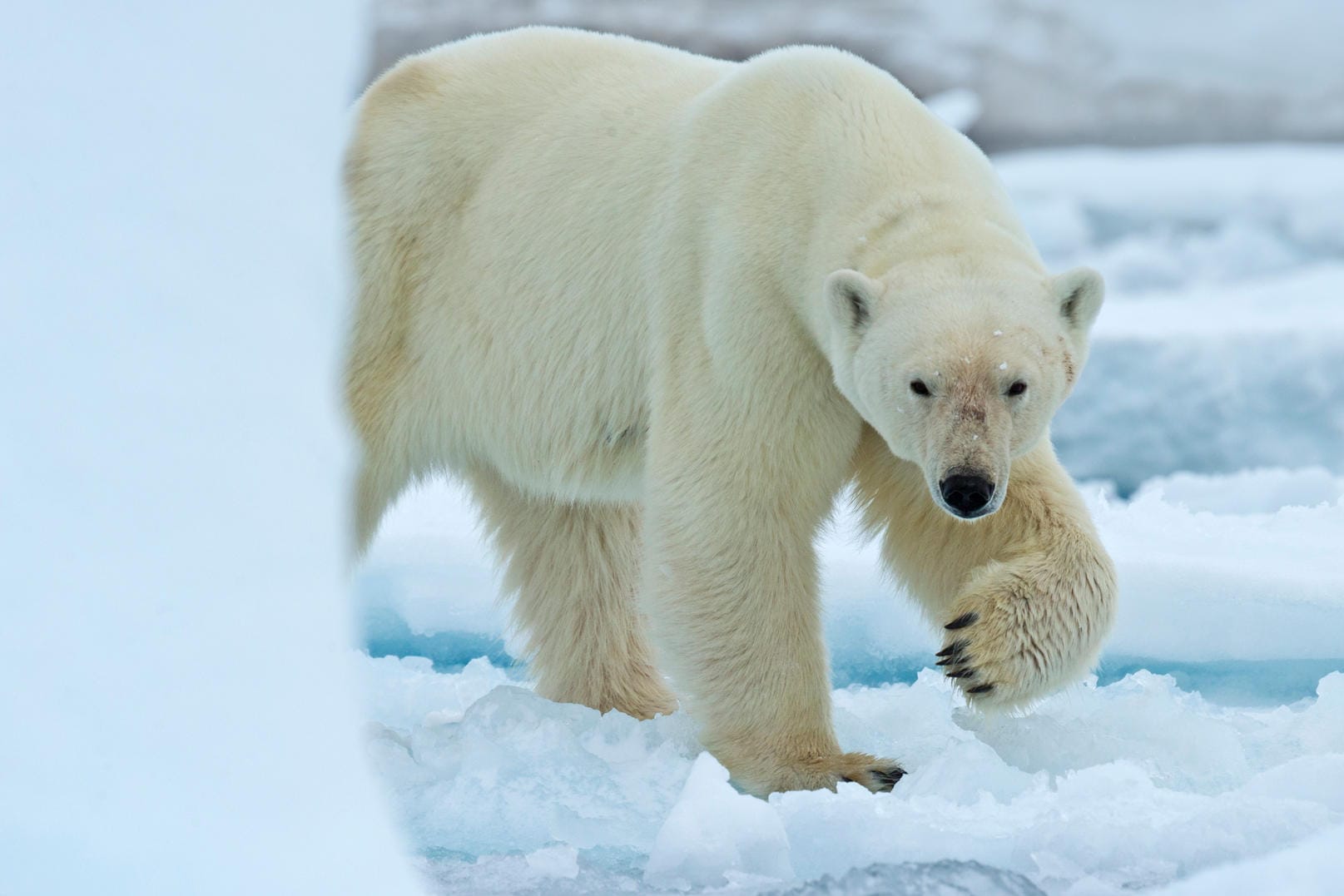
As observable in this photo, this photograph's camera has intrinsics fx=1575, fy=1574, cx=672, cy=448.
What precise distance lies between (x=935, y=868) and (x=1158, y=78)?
13162 millimetres

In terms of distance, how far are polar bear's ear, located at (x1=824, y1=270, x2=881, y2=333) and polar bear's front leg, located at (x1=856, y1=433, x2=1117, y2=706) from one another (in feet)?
1.64

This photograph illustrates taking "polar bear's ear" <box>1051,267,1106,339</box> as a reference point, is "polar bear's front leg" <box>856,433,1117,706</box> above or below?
below

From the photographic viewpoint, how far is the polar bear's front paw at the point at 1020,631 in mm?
2928

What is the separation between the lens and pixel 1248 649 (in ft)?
14.2

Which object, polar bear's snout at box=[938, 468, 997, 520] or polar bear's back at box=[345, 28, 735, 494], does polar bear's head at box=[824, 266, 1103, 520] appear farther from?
polar bear's back at box=[345, 28, 735, 494]

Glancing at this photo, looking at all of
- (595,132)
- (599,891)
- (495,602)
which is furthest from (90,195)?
(495,602)

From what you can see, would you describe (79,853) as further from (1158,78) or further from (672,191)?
(1158,78)

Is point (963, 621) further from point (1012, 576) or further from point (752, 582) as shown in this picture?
point (752, 582)

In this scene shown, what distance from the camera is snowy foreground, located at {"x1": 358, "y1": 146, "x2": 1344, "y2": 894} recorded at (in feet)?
8.63

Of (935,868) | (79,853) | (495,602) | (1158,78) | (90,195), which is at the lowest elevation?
(495,602)

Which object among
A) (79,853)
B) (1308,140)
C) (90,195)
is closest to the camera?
(79,853)

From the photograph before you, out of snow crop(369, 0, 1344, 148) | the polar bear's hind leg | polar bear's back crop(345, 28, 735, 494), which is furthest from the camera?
snow crop(369, 0, 1344, 148)

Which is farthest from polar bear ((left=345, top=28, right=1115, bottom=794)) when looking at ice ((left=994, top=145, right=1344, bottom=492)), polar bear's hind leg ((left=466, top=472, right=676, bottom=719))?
ice ((left=994, top=145, right=1344, bottom=492))

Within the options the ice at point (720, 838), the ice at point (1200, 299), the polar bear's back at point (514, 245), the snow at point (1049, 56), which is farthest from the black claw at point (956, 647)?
the snow at point (1049, 56)
